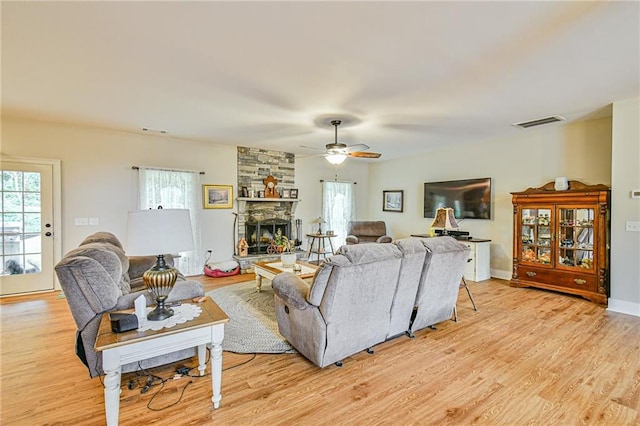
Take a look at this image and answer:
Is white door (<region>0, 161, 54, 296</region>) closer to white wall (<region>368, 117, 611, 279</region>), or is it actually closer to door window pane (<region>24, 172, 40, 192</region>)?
door window pane (<region>24, 172, 40, 192</region>)

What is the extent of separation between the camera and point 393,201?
805cm

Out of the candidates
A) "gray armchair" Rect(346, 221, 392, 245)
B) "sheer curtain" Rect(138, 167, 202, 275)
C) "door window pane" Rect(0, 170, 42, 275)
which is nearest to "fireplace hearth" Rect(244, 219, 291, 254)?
"sheer curtain" Rect(138, 167, 202, 275)

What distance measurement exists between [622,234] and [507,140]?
2403 mm

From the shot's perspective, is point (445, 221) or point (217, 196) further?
point (217, 196)

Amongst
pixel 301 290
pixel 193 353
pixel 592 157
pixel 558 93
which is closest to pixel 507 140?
pixel 592 157

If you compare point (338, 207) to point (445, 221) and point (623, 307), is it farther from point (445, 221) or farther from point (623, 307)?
point (623, 307)

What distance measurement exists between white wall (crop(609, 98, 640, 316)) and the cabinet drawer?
342 millimetres

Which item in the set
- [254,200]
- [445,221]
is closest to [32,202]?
[254,200]

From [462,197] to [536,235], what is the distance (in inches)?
62.7

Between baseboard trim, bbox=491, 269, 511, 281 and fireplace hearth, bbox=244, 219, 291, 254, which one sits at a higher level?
fireplace hearth, bbox=244, 219, 291, 254

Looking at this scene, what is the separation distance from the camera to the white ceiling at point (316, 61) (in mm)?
2127

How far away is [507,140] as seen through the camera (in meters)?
5.70

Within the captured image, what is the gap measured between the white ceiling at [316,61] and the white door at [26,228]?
908 millimetres

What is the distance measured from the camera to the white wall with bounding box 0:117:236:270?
4.68 meters
